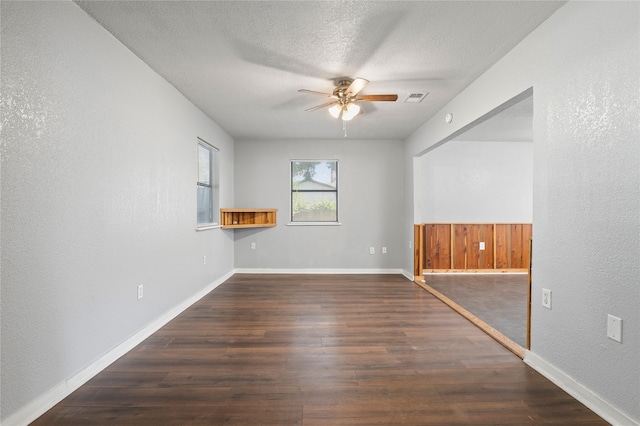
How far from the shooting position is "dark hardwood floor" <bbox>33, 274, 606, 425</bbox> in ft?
5.29

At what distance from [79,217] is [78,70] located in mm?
902

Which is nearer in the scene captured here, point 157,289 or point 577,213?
point 577,213

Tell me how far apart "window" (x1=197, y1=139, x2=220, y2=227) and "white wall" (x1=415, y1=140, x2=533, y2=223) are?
3547mm

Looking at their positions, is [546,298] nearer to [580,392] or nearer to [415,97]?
[580,392]

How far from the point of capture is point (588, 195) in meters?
1.68

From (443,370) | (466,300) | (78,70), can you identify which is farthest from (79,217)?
(466,300)

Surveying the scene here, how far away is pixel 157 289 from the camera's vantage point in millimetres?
2793

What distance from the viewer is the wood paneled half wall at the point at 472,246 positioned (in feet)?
17.6

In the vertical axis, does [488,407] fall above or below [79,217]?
below

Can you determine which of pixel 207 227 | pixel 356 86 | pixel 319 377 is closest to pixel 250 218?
pixel 207 227

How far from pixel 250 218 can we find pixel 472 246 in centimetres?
394

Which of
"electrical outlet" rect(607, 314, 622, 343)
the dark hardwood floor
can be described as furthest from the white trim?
"electrical outlet" rect(607, 314, 622, 343)

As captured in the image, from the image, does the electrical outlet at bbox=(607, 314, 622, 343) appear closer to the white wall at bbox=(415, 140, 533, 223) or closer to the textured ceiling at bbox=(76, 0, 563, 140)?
the textured ceiling at bbox=(76, 0, 563, 140)

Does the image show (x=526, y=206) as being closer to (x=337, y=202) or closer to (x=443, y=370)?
(x=337, y=202)
